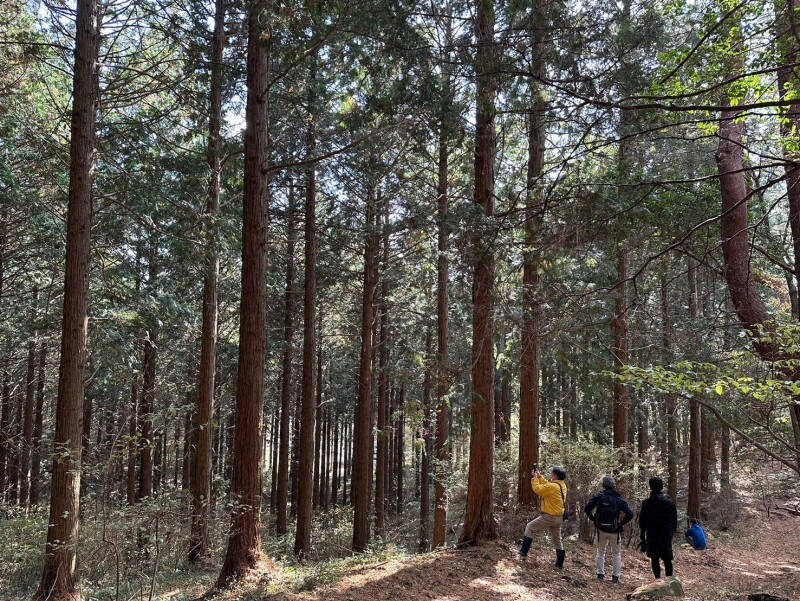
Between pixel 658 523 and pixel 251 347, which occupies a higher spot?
pixel 251 347

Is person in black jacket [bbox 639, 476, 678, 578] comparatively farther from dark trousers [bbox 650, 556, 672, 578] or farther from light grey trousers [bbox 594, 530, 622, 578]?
light grey trousers [bbox 594, 530, 622, 578]

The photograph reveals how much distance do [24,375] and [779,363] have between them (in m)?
23.0

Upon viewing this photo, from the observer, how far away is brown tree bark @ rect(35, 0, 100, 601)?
6.83 meters

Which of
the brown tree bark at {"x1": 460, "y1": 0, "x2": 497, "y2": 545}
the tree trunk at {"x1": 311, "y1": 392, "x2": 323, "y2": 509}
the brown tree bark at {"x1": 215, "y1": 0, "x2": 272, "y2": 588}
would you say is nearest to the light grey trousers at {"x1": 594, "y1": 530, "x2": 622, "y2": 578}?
the brown tree bark at {"x1": 460, "y1": 0, "x2": 497, "y2": 545}

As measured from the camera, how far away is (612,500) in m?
8.26

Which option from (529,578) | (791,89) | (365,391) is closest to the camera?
(791,89)

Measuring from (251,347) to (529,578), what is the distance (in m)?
5.20

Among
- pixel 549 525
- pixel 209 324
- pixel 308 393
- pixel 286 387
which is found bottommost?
pixel 549 525

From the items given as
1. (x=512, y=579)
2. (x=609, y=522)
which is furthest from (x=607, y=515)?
(x=512, y=579)

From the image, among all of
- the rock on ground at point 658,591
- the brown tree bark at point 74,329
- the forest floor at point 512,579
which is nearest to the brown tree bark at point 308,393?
the forest floor at point 512,579

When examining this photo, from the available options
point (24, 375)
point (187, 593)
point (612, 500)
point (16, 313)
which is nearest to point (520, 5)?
point (612, 500)

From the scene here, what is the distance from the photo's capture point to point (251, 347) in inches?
283

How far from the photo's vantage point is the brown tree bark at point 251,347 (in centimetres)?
689

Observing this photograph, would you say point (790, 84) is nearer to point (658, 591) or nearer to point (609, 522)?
point (609, 522)
